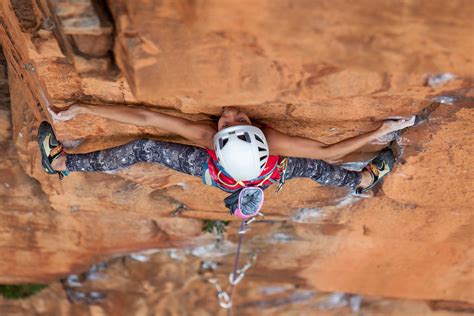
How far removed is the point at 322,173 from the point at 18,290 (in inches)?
153

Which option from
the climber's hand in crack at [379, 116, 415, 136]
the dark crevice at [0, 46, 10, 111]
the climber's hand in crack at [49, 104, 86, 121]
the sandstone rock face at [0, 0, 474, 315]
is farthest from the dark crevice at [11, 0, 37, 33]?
the climber's hand in crack at [379, 116, 415, 136]

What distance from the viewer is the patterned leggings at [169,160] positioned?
3432mm

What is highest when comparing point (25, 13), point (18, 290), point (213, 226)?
point (25, 13)

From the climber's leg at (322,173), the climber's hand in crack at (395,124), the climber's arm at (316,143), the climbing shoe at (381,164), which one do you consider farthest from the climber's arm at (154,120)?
Result: the climbing shoe at (381,164)

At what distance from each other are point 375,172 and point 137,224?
87.3 inches

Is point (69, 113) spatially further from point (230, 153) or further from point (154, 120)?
point (230, 153)

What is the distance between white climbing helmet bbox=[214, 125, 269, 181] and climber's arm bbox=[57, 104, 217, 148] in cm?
17

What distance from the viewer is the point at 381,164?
12.1 feet

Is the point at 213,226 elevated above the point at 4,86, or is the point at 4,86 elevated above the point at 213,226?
the point at 4,86

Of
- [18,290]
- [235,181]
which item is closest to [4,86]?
[235,181]

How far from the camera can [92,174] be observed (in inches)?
162

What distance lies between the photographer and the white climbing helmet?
3014mm

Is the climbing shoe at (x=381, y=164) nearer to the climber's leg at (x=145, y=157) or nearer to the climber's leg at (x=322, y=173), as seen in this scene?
the climber's leg at (x=322, y=173)

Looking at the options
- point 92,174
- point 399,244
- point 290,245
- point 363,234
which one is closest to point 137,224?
point 92,174
